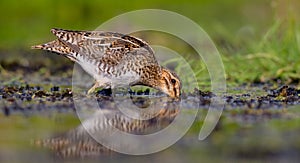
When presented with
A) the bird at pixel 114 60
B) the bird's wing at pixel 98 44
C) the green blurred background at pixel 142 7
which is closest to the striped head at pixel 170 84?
the bird at pixel 114 60

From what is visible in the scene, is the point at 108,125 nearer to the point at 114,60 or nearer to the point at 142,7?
the point at 114,60

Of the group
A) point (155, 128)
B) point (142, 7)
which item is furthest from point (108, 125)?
point (142, 7)

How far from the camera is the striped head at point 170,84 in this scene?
994cm

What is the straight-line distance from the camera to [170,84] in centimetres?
1004

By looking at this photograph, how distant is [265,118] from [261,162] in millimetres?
1901

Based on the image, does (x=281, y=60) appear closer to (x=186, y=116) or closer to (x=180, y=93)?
(x=180, y=93)

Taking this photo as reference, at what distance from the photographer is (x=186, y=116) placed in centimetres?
880

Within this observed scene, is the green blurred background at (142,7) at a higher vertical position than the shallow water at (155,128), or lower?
higher

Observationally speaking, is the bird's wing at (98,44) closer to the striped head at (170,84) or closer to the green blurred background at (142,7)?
the striped head at (170,84)

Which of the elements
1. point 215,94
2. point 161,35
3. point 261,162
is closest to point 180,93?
point 215,94

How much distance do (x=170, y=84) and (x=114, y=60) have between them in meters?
0.73

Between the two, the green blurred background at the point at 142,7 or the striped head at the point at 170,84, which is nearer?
the striped head at the point at 170,84

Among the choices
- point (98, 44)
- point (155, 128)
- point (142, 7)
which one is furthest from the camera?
point (142, 7)

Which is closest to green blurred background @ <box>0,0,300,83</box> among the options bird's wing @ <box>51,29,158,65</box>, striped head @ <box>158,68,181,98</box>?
striped head @ <box>158,68,181,98</box>
